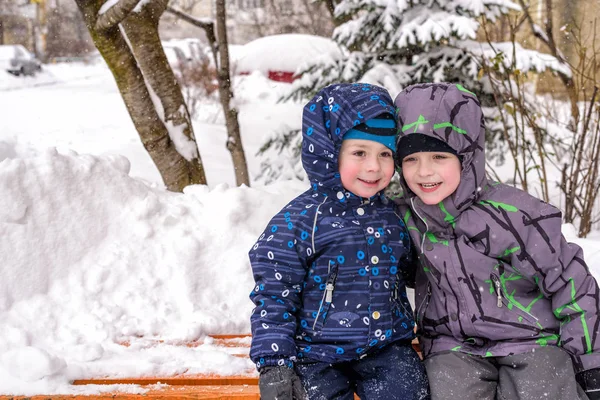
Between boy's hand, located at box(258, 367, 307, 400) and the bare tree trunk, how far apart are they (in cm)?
255

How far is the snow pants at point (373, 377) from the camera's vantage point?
2.13m

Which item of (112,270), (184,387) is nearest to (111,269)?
(112,270)

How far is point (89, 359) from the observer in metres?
2.40

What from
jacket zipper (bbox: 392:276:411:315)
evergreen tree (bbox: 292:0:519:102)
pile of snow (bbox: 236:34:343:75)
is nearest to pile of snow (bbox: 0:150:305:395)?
jacket zipper (bbox: 392:276:411:315)

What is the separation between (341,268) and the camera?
86.7 inches

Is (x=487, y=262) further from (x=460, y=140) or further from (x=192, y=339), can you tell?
(x=192, y=339)

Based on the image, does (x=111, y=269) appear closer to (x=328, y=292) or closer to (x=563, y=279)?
(x=328, y=292)

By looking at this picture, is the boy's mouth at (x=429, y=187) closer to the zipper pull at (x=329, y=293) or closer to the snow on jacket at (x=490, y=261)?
the snow on jacket at (x=490, y=261)

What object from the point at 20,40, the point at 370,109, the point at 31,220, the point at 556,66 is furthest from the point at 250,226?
the point at 20,40

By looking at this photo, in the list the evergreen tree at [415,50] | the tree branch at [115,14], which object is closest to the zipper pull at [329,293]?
the tree branch at [115,14]

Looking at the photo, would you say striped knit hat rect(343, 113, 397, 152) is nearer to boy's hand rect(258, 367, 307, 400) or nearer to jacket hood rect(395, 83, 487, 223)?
jacket hood rect(395, 83, 487, 223)

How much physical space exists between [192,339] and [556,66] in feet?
15.3

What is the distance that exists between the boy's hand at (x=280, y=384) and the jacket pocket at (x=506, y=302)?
2.58 ft

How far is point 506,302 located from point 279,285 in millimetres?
836
